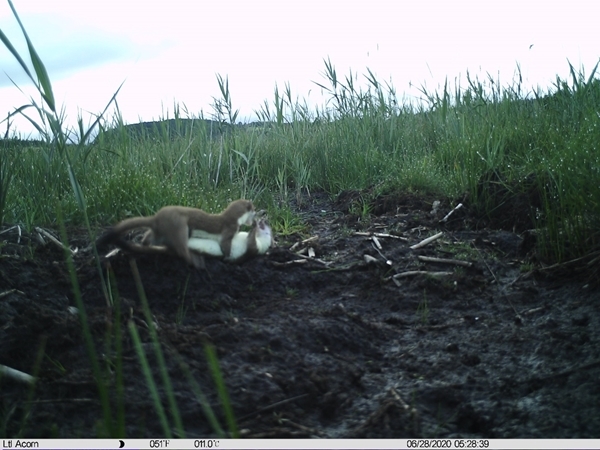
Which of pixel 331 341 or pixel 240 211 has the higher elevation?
pixel 240 211

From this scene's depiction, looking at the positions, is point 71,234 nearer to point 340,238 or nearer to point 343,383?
point 340,238

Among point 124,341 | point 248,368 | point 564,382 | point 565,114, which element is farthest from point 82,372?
point 565,114

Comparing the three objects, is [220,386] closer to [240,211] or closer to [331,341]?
[331,341]

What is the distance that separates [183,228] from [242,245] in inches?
15.5

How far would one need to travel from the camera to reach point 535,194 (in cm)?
425

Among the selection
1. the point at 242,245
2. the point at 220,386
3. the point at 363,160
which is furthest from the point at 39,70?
the point at 363,160

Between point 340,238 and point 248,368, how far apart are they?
6.54 feet

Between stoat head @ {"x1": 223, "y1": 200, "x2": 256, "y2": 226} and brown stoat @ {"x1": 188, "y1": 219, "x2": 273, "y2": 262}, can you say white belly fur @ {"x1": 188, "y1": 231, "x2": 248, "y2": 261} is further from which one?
stoat head @ {"x1": 223, "y1": 200, "x2": 256, "y2": 226}

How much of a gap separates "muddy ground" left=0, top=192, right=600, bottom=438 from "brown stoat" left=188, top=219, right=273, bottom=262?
0.29ft

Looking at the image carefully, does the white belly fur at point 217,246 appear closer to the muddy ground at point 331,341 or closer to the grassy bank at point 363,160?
the muddy ground at point 331,341

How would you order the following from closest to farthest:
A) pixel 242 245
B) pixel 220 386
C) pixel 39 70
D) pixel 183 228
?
pixel 220 386 → pixel 39 70 → pixel 183 228 → pixel 242 245

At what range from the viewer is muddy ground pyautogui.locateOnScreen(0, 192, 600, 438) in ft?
6.81

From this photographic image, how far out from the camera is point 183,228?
2.82m

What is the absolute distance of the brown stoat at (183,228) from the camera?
2771 mm
